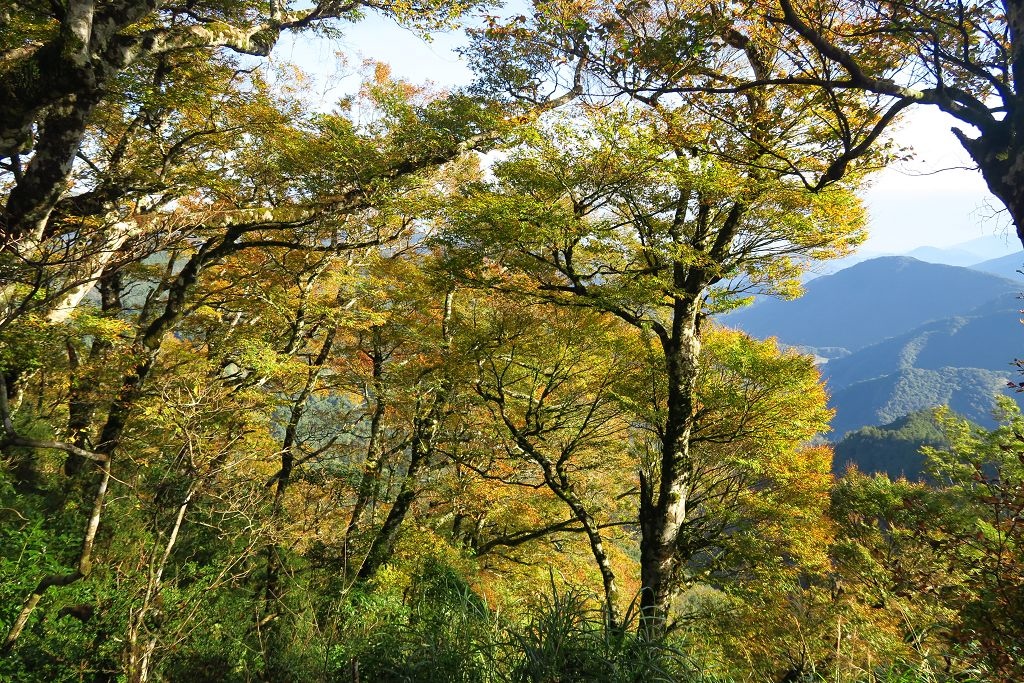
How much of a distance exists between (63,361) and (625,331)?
11296mm

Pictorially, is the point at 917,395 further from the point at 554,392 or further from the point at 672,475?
the point at 672,475

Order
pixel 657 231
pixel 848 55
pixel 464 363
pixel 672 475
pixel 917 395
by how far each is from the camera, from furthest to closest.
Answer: pixel 917 395
pixel 464 363
pixel 672 475
pixel 657 231
pixel 848 55

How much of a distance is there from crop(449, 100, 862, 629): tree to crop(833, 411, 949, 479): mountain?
61.2 meters

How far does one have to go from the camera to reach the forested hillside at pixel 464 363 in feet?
12.7

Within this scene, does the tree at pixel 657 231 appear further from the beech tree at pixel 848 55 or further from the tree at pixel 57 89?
the tree at pixel 57 89

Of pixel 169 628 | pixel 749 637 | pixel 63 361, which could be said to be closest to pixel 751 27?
pixel 169 628

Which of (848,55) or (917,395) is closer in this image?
(848,55)

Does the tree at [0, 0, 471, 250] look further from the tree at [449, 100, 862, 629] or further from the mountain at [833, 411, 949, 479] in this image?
the mountain at [833, 411, 949, 479]

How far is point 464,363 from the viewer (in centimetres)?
1032

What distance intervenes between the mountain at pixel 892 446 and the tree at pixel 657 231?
61236mm

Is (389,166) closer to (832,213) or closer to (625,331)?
(625,331)

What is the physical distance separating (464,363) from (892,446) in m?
74.4

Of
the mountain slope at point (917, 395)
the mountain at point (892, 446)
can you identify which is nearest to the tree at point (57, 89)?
the mountain at point (892, 446)

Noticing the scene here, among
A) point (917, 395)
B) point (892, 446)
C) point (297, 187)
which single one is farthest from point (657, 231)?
point (917, 395)
